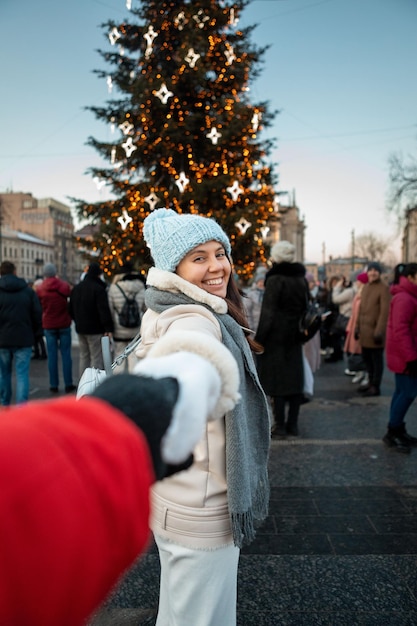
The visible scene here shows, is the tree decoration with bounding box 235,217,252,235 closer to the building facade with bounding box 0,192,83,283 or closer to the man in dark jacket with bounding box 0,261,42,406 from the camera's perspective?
the man in dark jacket with bounding box 0,261,42,406

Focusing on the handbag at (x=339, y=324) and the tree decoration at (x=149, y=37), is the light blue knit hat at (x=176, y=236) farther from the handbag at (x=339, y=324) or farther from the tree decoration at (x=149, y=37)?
the tree decoration at (x=149, y=37)

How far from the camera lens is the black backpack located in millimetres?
6922

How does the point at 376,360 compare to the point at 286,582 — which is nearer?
the point at 286,582

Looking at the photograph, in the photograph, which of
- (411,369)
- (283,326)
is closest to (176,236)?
(283,326)

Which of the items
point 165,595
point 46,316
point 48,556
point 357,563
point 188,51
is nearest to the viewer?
point 48,556

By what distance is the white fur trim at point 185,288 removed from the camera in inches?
67.2

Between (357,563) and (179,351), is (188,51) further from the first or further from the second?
(179,351)

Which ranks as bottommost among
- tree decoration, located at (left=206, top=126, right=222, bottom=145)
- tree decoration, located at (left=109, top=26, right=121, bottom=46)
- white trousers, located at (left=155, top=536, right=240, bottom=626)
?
white trousers, located at (left=155, top=536, right=240, bottom=626)

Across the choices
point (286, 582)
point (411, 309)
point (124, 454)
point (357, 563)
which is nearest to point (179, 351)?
point (124, 454)

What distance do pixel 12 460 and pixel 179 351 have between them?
36 cm

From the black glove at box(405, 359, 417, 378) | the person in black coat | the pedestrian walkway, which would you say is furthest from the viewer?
the person in black coat

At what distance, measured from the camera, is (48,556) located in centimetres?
45

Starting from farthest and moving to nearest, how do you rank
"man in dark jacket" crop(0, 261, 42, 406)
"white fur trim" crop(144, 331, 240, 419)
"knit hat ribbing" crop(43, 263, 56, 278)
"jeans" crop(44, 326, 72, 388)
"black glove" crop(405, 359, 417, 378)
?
"knit hat ribbing" crop(43, 263, 56, 278) < "jeans" crop(44, 326, 72, 388) < "man in dark jacket" crop(0, 261, 42, 406) < "black glove" crop(405, 359, 417, 378) < "white fur trim" crop(144, 331, 240, 419)

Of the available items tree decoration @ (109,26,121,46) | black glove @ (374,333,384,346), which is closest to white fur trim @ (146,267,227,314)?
black glove @ (374,333,384,346)
